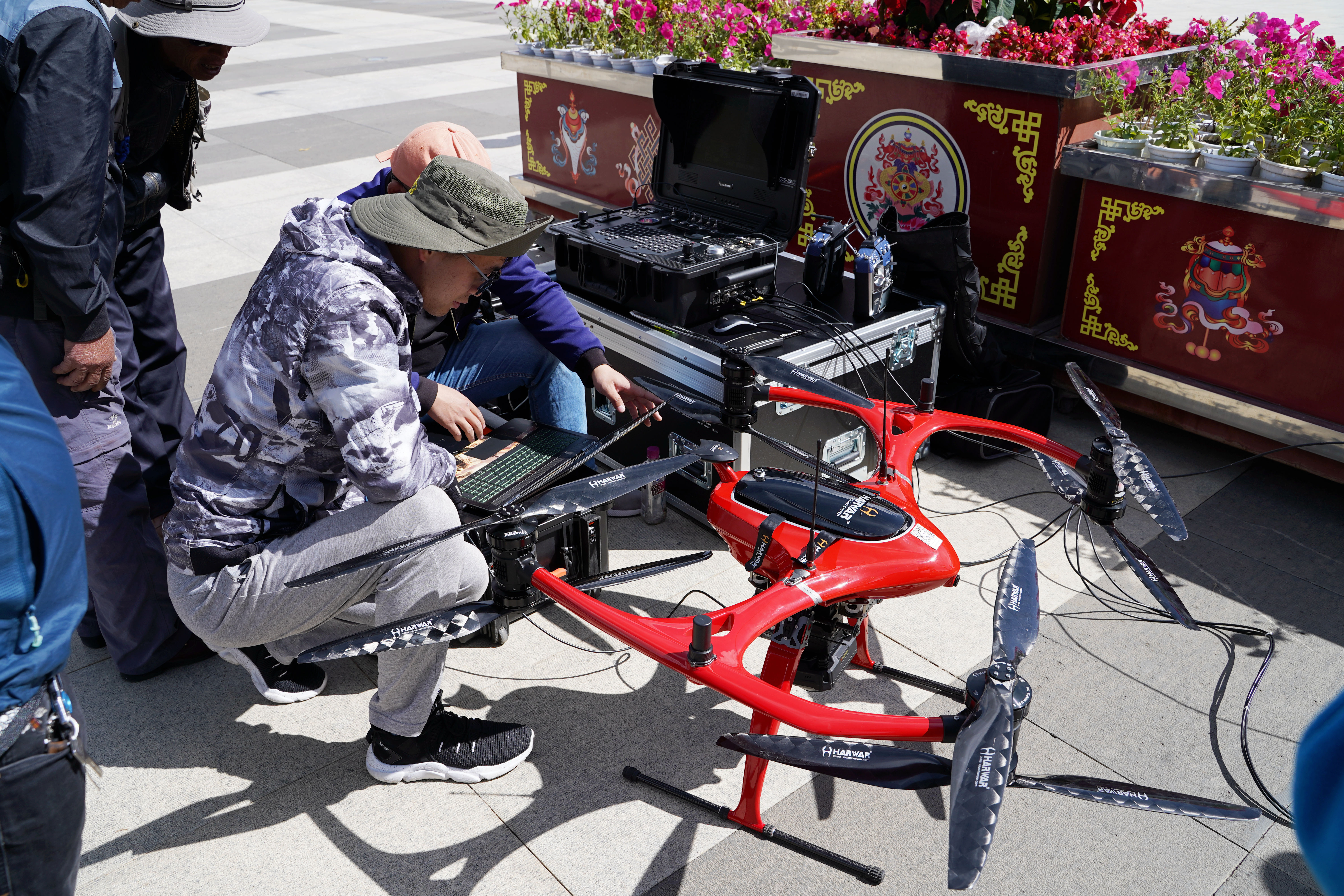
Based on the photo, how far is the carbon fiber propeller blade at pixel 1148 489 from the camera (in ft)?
6.96

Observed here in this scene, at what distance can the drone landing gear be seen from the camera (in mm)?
2186

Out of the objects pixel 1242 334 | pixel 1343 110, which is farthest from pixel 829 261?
pixel 1343 110

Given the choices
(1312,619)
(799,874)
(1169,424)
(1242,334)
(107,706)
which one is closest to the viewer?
(799,874)

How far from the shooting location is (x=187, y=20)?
271 centimetres

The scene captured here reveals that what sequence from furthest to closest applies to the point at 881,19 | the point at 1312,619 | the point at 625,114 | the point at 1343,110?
the point at 625,114
the point at 881,19
the point at 1343,110
the point at 1312,619

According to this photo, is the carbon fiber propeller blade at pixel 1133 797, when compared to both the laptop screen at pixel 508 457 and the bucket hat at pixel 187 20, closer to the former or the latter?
the laptop screen at pixel 508 457

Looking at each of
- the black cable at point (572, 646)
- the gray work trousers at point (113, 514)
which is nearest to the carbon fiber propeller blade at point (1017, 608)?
the black cable at point (572, 646)

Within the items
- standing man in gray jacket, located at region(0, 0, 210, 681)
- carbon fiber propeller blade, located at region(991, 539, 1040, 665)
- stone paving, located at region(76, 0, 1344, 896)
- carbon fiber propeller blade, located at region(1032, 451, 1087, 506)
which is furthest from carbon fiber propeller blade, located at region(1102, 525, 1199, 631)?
standing man in gray jacket, located at region(0, 0, 210, 681)

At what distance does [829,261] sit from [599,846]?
2.37 meters

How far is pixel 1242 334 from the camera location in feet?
12.0

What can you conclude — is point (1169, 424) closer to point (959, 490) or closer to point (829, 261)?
point (959, 490)

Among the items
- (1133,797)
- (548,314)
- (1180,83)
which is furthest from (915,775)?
(1180,83)

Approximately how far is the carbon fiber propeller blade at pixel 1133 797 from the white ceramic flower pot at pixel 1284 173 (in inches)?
107

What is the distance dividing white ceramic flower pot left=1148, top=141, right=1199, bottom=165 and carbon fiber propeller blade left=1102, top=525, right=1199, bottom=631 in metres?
2.20
